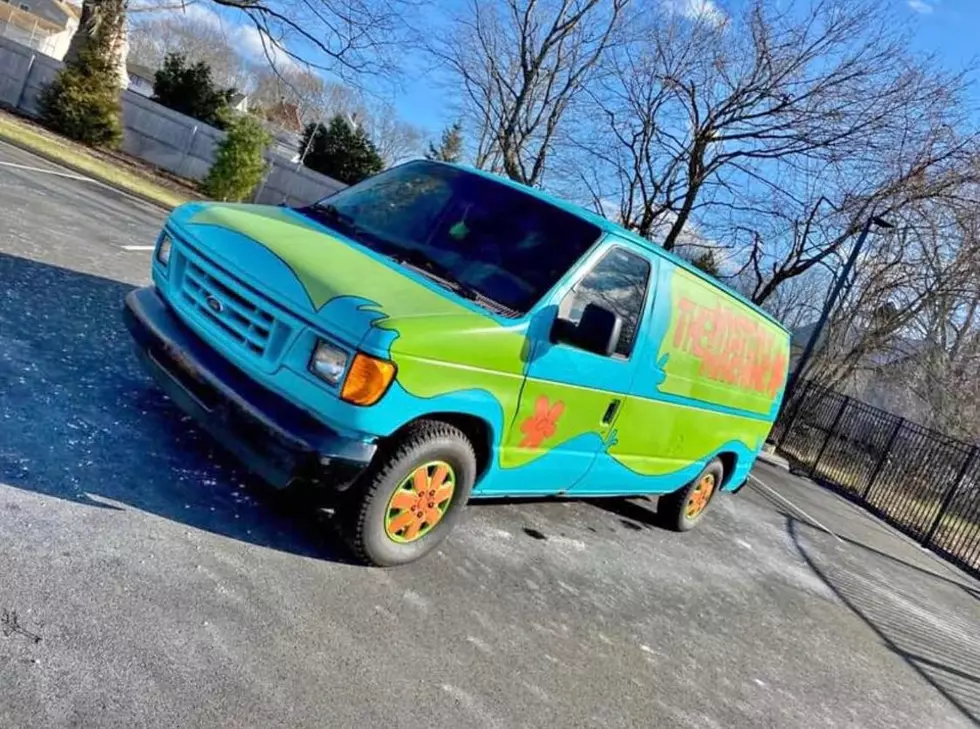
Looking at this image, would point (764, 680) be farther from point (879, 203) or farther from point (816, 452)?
point (879, 203)

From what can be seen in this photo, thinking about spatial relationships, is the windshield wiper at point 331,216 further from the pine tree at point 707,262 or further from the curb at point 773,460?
the pine tree at point 707,262

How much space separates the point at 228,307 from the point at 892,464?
1562 centimetres

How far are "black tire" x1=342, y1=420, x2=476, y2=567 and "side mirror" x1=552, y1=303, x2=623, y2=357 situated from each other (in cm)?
77

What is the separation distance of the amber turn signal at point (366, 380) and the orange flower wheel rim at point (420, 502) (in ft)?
1.73

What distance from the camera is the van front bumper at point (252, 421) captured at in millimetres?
3344

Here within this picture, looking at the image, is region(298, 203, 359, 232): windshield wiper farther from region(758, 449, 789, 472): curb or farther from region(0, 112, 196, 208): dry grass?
region(758, 449, 789, 472): curb

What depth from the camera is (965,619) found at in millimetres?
8727

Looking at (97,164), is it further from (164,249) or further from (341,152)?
(341,152)

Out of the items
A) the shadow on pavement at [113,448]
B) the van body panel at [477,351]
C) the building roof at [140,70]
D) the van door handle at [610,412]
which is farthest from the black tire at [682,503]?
the building roof at [140,70]

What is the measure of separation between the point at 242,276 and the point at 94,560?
139 cm

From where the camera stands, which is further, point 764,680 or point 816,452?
point 816,452

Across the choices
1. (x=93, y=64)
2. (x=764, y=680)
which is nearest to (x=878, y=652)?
(x=764, y=680)

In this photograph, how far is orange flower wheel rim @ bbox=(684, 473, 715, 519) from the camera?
22.3 feet

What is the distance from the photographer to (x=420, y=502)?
3811 millimetres
